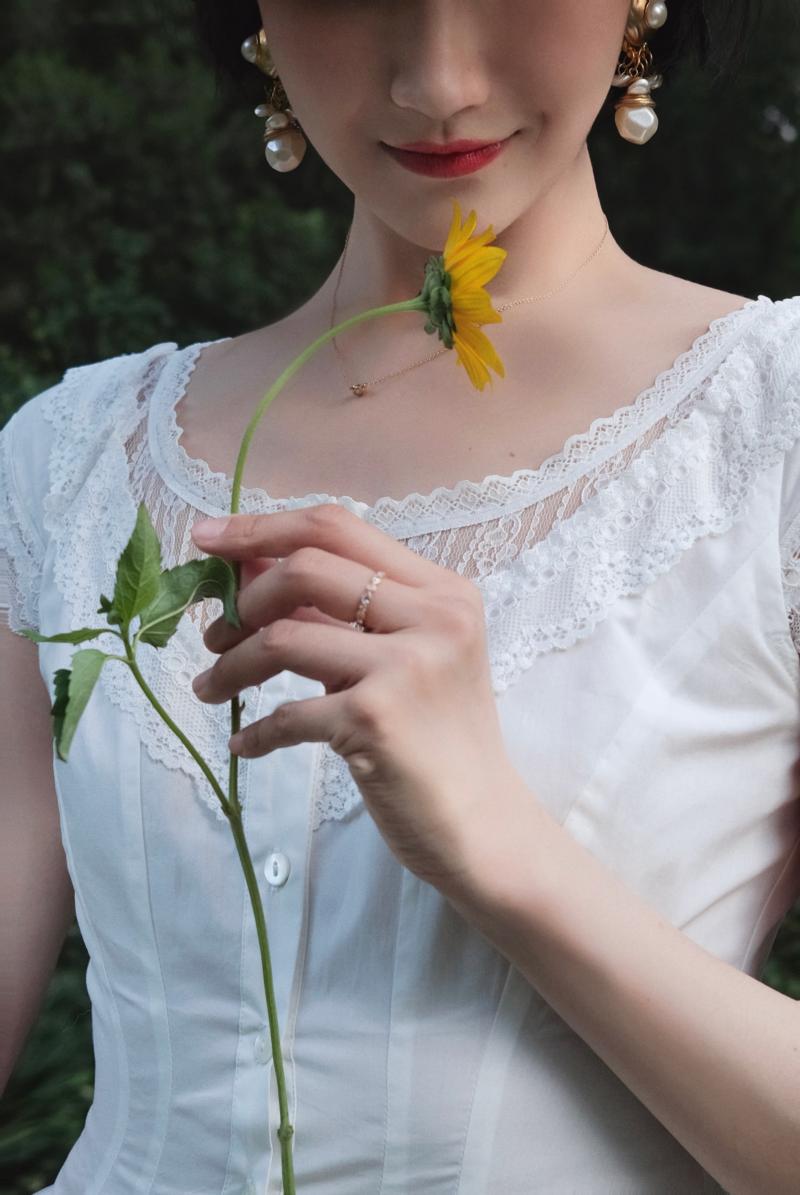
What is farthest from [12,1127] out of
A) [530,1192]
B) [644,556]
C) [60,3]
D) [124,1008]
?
[60,3]

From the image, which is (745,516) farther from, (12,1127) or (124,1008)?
(12,1127)

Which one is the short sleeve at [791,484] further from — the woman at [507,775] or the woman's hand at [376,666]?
the woman's hand at [376,666]

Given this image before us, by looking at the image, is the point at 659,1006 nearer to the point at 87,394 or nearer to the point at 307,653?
the point at 307,653

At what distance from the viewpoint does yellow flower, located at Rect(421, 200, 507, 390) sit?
35.6 inches

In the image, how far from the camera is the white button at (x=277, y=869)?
4.02ft

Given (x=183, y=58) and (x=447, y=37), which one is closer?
(x=447, y=37)

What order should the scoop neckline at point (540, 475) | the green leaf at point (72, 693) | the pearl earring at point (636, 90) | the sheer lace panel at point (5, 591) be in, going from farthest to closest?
the sheer lace panel at point (5, 591) → the pearl earring at point (636, 90) → the scoop neckline at point (540, 475) → the green leaf at point (72, 693)

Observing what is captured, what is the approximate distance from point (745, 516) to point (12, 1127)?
1.66 m

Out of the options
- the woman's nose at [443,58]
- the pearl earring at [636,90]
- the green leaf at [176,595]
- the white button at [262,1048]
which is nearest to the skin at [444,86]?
the woman's nose at [443,58]

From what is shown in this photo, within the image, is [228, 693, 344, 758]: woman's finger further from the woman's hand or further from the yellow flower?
the yellow flower

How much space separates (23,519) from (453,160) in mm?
587

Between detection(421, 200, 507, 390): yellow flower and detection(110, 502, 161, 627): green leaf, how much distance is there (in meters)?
0.21

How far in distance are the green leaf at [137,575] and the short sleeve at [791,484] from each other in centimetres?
53

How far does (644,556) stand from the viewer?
1.23 metres
